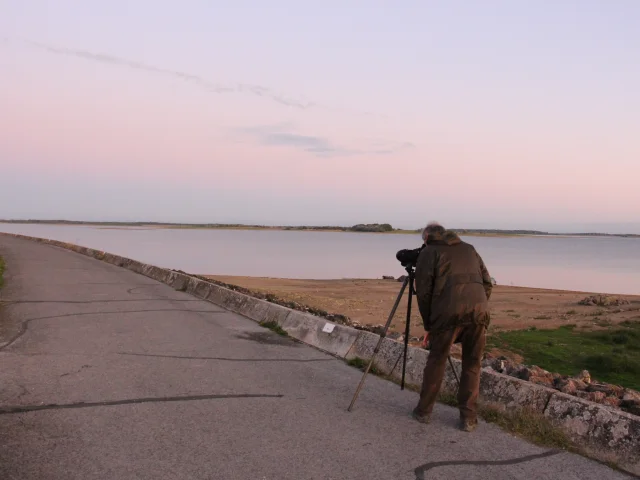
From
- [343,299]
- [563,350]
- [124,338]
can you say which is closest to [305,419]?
[124,338]

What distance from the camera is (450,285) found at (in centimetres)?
539

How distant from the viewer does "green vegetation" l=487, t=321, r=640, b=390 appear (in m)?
10.9

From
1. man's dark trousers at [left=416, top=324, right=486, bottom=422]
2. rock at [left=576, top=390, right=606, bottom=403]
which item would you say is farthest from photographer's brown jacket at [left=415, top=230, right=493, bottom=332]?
rock at [left=576, top=390, right=606, bottom=403]

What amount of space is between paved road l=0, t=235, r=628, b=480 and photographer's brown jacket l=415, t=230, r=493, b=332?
1064 millimetres

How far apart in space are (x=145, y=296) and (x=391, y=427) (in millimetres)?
11077

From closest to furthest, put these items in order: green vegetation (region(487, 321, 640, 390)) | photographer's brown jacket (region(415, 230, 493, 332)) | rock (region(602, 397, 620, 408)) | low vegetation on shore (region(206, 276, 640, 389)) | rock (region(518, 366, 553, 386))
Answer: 1. photographer's brown jacket (region(415, 230, 493, 332))
2. rock (region(602, 397, 620, 408))
3. rock (region(518, 366, 553, 386))
4. green vegetation (region(487, 321, 640, 390))
5. low vegetation on shore (region(206, 276, 640, 389))

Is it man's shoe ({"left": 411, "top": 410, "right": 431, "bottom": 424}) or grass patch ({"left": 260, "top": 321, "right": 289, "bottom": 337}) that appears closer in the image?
man's shoe ({"left": 411, "top": 410, "right": 431, "bottom": 424})

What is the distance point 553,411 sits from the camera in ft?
17.5

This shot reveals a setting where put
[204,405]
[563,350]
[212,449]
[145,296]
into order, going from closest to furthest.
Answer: [212,449]
[204,405]
[563,350]
[145,296]

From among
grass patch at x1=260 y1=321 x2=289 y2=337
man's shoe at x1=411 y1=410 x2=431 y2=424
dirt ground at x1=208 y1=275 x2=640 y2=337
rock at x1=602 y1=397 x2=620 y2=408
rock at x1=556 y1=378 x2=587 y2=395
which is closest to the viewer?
man's shoe at x1=411 y1=410 x2=431 y2=424

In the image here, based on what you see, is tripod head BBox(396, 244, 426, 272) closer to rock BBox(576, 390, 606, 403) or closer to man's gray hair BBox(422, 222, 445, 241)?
man's gray hair BBox(422, 222, 445, 241)

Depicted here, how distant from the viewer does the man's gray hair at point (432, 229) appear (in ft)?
18.3

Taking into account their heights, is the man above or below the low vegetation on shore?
above

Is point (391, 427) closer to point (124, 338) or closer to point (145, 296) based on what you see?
point (124, 338)
